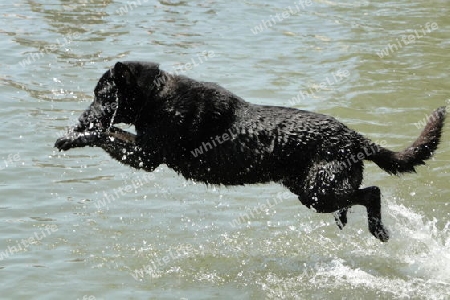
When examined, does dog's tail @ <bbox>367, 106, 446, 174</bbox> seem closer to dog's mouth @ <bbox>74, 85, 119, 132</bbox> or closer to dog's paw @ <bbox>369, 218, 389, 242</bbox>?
dog's paw @ <bbox>369, 218, 389, 242</bbox>

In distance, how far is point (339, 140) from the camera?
21.3ft

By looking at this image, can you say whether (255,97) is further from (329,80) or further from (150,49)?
(150,49)

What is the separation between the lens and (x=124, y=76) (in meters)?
6.64

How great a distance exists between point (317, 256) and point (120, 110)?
2090 mm

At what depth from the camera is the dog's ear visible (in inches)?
261

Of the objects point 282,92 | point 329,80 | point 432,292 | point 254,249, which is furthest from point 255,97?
point 432,292

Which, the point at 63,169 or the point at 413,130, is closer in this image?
the point at 63,169

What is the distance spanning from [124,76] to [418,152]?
8.10 ft

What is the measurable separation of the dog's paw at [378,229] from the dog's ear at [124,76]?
7.35 feet

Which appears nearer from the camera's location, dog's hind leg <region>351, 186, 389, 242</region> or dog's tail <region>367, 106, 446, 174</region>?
dog's hind leg <region>351, 186, 389, 242</region>

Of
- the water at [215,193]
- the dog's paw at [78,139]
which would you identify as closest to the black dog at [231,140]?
the dog's paw at [78,139]

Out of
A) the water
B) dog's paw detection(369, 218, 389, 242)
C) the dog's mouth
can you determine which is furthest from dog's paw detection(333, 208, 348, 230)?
the dog's mouth

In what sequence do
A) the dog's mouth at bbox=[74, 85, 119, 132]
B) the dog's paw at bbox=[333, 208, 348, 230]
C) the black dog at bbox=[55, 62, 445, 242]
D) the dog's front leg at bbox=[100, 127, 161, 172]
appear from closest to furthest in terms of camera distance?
the black dog at bbox=[55, 62, 445, 242] < the dog's front leg at bbox=[100, 127, 161, 172] < the dog's mouth at bbox=[74, 85, 119, 132] < the dog's paw at bbox=[333, 208, 348, 230]

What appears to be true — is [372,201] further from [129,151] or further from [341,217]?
[129,151]
